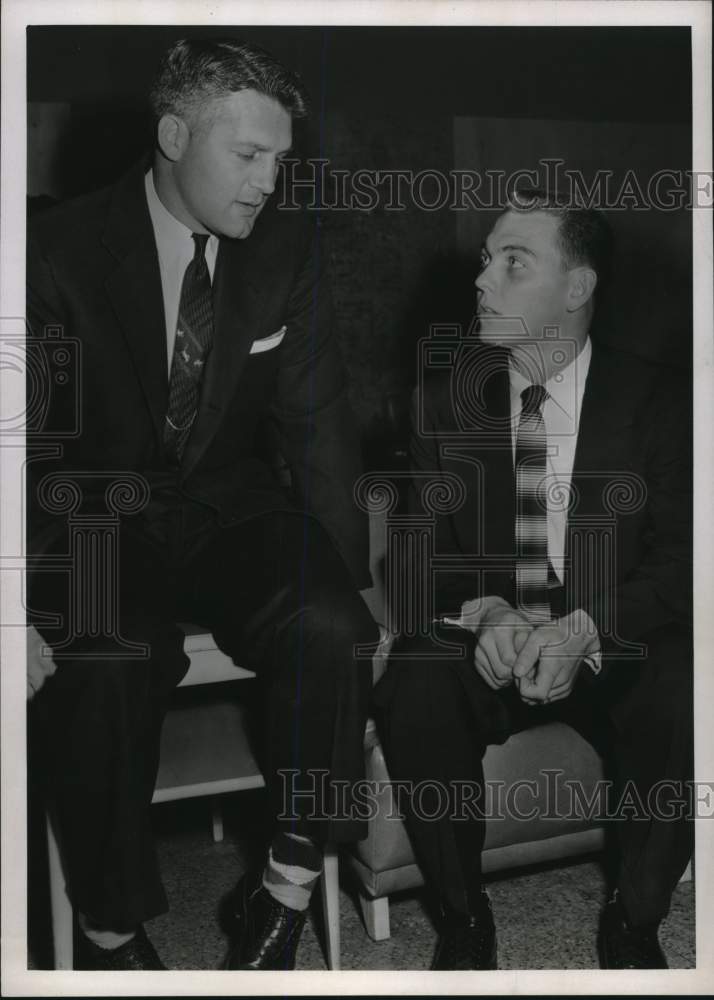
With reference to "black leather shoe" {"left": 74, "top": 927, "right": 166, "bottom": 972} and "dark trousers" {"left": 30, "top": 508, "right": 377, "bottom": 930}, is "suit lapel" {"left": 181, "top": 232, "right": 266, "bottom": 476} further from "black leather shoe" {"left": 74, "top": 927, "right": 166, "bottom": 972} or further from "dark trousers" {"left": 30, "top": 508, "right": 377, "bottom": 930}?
"black leather shoe" {"left": 74, "top": 927, "right": 166, "bottom": 972}

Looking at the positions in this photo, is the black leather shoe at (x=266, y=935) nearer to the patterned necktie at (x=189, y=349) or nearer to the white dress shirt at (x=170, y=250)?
the patterned necktie at (x=189, y=349)

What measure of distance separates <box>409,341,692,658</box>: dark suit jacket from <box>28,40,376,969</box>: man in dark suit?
7.0 inches

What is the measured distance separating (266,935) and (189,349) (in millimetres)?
987

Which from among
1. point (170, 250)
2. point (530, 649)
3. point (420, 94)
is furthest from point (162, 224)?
point (530, 649)

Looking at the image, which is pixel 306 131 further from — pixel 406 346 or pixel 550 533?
pixel 550 533

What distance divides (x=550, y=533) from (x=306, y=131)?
0.82 m

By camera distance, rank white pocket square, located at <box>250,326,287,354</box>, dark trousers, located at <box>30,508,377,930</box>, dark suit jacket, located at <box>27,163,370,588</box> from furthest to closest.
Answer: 1. white pocket square, located at <box>250,326,287,354</box>
2. dark suit jacket, located at <box>27,163,370,588</box>
3. dark trousers, located at <box>30,508,377,930</box>

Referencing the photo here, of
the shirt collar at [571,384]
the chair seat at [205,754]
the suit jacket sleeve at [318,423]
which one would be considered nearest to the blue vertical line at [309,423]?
the suit jacket sleeve at [318,423]

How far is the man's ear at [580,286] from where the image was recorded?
1.73m

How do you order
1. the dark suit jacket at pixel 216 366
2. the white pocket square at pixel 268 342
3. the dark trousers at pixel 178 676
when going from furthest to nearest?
the white pocket square at pixel 268 342, the dark suit jacket at pixel 216 366, the dark trousers at pixel 178 676

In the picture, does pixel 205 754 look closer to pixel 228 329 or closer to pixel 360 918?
pixel 360 918

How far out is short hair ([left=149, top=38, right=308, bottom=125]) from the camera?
5.12 feet

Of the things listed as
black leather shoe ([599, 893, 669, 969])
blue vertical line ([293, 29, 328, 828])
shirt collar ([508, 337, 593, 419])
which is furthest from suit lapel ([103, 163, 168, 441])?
black leather shoe ([599, 893, 669, 969])

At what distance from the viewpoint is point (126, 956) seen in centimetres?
154
